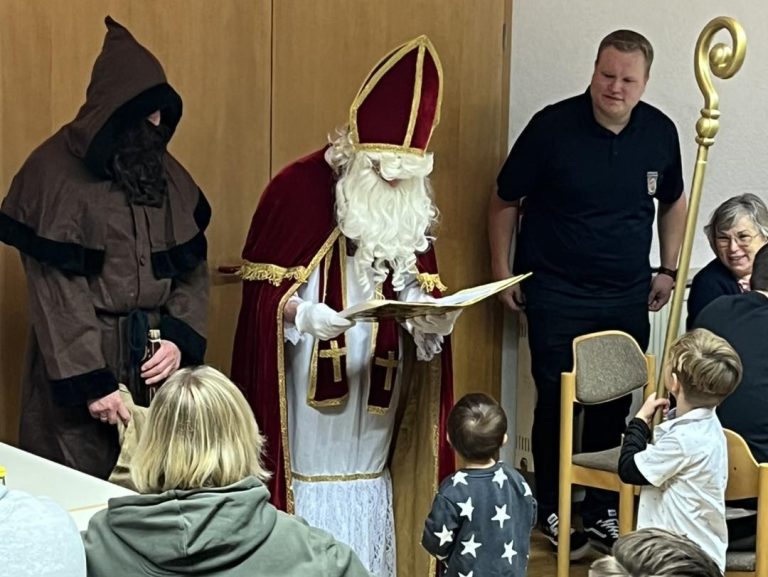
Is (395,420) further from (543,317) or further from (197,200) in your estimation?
(543,317)

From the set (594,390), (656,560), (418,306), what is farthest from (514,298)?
(656,560)

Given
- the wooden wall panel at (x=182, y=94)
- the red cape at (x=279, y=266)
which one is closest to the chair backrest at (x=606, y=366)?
the red cape at (x=279, y=266)

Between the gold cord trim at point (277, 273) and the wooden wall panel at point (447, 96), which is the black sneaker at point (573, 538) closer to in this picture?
the wooden wall panel at point (447, 96)

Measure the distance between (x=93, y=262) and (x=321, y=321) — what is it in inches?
24.4

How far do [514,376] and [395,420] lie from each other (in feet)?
5.84

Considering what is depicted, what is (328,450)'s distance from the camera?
3516 mm

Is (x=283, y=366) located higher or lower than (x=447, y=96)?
lower

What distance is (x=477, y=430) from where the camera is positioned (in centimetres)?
305

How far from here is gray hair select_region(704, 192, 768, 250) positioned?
4.24 metres

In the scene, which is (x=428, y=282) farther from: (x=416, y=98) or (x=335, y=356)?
(x=416, y=98)

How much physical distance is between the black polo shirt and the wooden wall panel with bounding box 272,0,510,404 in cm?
40

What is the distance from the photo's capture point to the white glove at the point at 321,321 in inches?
126

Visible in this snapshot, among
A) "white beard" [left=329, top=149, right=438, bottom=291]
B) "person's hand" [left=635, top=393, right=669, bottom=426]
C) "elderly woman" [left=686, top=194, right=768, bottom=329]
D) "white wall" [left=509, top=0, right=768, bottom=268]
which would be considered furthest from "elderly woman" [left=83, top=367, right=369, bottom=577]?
"white wall" [left=509, top=0, right=768, bottom=268]

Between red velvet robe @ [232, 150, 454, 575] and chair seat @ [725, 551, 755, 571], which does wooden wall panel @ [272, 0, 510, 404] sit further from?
chair seat @ [725, 551, 755, 571]
